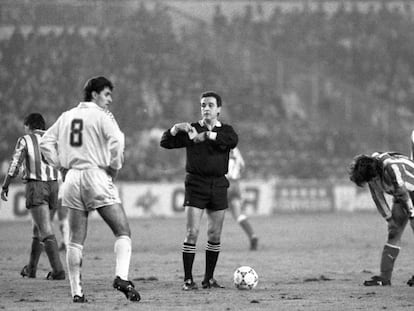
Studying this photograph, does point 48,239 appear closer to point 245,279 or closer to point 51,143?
point 245,279

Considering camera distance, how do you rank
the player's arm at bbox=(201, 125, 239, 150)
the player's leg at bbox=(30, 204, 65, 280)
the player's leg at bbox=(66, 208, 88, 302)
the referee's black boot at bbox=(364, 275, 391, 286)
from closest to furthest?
the player's leg at bbox=(66, 208, 88, 302), the player's arm at bbox=(201, 125, 239, 150), the referee's black boot at bbox=(364, 275, 391, 286), the player's leg at bbox=(30, 204, 65, 280)

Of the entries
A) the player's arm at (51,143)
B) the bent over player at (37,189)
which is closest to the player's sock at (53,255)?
the bent over player at (37,189)

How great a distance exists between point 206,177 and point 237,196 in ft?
24.0

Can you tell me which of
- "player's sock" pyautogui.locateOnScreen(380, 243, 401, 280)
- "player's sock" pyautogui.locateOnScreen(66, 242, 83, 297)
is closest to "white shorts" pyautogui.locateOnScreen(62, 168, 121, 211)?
"player's sock" pyautogui.locateOnScreen(66, 242, 83, 297)

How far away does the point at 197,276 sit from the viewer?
1195 centimetres

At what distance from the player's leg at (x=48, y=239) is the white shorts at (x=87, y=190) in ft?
10.2

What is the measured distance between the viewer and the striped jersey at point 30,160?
1166 centimetres

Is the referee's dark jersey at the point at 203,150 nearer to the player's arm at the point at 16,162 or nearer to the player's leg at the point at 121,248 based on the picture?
the player's leg at the point at 121,248

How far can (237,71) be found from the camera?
32.5 meters

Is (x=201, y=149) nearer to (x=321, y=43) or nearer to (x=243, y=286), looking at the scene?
(x=243, y=286)

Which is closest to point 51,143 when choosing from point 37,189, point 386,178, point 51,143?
point 51,143

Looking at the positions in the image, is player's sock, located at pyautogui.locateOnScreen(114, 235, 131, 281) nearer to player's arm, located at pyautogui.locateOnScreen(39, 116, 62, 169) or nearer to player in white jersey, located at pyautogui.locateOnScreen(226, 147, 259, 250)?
player's arm, located at pyautogui.locateOnScreen(39, 116, 62, 169)

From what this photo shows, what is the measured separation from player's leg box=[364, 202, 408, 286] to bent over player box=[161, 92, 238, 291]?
2.08 m

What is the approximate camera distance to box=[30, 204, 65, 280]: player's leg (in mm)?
11516
